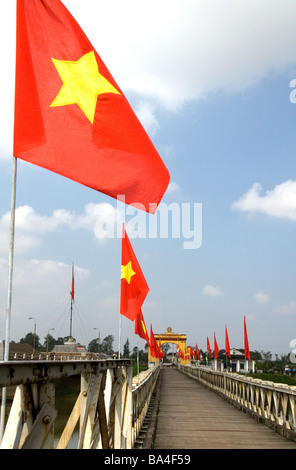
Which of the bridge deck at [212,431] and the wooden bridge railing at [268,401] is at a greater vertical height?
the wooden bridge railing at [268,401]

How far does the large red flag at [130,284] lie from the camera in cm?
1143

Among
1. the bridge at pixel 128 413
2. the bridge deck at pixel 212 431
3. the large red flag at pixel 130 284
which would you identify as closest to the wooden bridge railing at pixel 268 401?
the bridge at pixel 128 413

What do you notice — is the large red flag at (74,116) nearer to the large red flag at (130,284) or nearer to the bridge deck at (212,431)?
the large red flag at (130,284)

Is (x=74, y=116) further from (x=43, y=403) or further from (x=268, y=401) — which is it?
(x=268, y=401)

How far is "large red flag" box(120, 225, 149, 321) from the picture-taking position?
1143 cm

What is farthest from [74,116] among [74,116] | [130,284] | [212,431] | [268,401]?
[268,401]

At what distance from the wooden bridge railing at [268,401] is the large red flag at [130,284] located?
3879mm

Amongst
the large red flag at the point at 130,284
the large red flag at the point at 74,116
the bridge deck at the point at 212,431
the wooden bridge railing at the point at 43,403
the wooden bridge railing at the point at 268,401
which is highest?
the large red flag at the point at 74,116

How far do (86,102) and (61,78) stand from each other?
0.37 meters

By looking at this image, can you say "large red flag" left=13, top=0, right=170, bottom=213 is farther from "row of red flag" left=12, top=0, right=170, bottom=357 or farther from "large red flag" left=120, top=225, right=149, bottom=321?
"large red flag" left=120, top=225, right=149, bottom=321

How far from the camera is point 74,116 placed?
5312mm

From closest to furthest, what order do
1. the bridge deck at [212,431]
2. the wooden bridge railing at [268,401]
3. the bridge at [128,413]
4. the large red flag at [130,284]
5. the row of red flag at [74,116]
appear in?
1. the bridge at [128,413]
2. the row of red flag at [74,116]
3. the bridge deck at [212,431]
4. the wooden bridge railing at [268,401]
5. the large red flag at [130,284]

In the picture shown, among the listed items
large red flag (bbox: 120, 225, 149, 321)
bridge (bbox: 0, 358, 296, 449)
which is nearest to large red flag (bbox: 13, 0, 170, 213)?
bridge (bbox: 0, 358, 296, 449)
